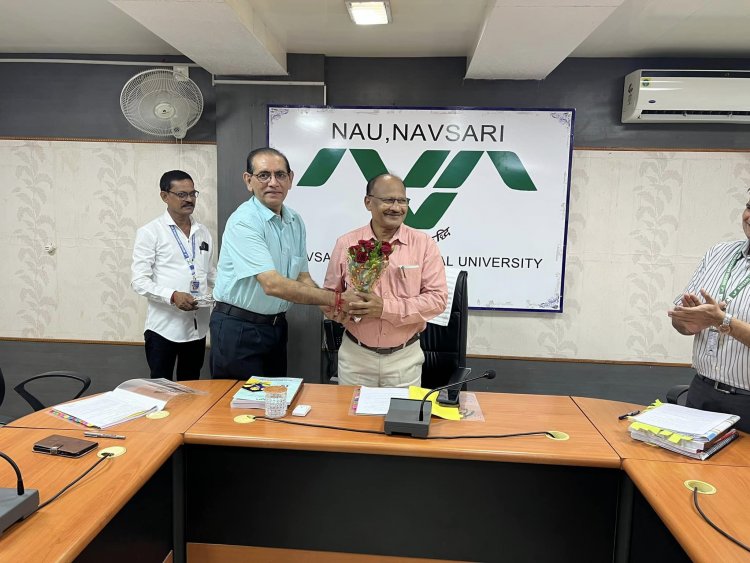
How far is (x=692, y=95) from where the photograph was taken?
10.9ft

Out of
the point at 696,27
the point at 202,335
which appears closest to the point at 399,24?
the point at 696,27

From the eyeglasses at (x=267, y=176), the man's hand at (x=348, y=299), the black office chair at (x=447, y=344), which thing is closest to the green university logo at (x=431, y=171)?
the black office chair at (x=447, y=344)

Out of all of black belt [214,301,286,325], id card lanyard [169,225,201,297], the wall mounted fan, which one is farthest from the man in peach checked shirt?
the wall mounted fan

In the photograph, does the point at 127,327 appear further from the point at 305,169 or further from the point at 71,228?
the point at 305,169

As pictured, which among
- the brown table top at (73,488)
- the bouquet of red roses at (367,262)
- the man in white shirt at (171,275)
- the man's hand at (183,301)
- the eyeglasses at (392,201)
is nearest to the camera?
the brown table top at (73,488)

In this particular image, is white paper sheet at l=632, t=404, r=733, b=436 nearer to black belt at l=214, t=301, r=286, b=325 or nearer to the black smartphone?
black belt at l=214, t=301, r=286, b=325

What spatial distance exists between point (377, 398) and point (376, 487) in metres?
0.38

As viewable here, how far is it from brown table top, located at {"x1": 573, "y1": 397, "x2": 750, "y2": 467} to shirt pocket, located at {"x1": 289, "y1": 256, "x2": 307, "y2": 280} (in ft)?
4.82

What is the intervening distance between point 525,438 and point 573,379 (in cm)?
225

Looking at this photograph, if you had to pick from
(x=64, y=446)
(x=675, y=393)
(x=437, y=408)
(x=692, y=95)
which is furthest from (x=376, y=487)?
(x=692, y=95)

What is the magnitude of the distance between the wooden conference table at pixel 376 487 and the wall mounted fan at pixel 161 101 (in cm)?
224

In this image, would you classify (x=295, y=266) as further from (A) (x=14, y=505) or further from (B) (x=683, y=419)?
(B) (x=683, y=419)

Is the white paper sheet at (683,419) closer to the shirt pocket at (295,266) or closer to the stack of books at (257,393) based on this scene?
the stack of books at (257,393)

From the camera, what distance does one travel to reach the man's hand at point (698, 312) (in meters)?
1.78
